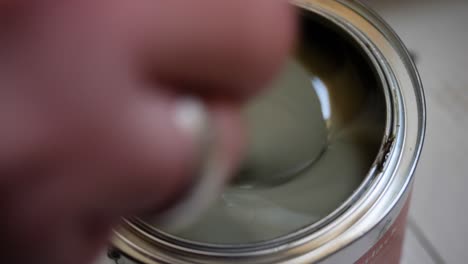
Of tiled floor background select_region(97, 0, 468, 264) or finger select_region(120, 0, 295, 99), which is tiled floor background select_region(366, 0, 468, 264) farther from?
finger select_region(120, 0, 295, 99)

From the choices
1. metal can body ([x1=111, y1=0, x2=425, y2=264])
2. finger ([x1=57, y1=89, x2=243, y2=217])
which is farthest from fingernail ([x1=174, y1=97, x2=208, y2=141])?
metal can body ([x1=111, y1=0, x2=425, y2=264])

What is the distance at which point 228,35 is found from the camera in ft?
0.71

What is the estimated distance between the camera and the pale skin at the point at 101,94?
201mm

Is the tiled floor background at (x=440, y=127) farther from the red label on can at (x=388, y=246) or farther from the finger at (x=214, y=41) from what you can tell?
the finger at (x=214, y=41)

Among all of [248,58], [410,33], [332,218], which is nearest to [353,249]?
[332,218]

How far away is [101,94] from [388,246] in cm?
35

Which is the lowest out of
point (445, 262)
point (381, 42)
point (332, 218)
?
point (445, 262)

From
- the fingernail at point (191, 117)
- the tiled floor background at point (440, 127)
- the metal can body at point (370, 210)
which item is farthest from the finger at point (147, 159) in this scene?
the tiled floor background at point (440, 127)

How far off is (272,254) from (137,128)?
0.24 meters

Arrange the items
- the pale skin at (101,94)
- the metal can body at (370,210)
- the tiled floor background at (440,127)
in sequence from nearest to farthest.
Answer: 1. the pale skin at (101,94)
2. the metal can body at (370,210)
3. the tiled floor background at (440,127)

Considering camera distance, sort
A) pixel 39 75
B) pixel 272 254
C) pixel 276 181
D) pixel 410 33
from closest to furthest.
A: pixel 39 75
pixel 272 254
pixel 276 181
pixel 410 33

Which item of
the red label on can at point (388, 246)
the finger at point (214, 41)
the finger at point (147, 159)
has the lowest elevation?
the red label on can at point (388, 246)

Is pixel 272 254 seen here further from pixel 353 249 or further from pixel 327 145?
pixel 327 145

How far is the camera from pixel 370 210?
444 millimetres
